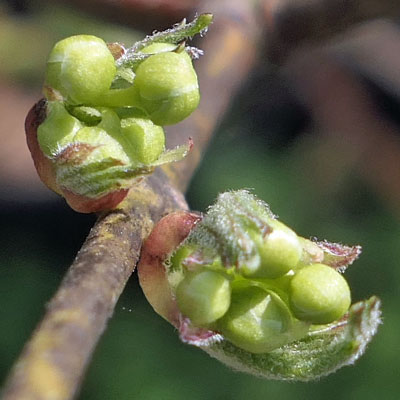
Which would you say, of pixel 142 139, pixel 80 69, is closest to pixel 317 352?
pixel 142 139

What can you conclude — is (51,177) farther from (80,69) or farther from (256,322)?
(256,322)

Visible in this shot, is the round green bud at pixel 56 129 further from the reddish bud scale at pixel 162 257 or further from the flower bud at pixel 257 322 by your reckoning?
the flower bud at pixel 257 322

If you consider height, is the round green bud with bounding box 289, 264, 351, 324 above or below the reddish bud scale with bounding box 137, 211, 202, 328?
above

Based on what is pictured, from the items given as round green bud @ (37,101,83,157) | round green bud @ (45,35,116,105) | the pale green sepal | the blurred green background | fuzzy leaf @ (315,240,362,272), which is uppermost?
round green bud @ (45,35,116,105)

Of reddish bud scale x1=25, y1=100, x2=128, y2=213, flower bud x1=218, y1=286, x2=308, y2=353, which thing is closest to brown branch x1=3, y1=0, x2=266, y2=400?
reddish bud scale x1=25, y1=100, x2=128, y2=213

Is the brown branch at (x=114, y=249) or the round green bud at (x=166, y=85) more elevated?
the round green bud at (x=166, y=85)

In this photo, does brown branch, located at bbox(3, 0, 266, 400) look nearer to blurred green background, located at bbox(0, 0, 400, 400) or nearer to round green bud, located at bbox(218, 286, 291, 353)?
round green bud, located at bbox(218, 286, 291, 353)

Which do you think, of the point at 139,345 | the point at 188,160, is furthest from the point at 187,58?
the point at 139,345

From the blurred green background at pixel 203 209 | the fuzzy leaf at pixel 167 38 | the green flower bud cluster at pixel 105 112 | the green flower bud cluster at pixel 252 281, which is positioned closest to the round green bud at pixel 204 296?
the green flower bud cluster at pixel 252 281
